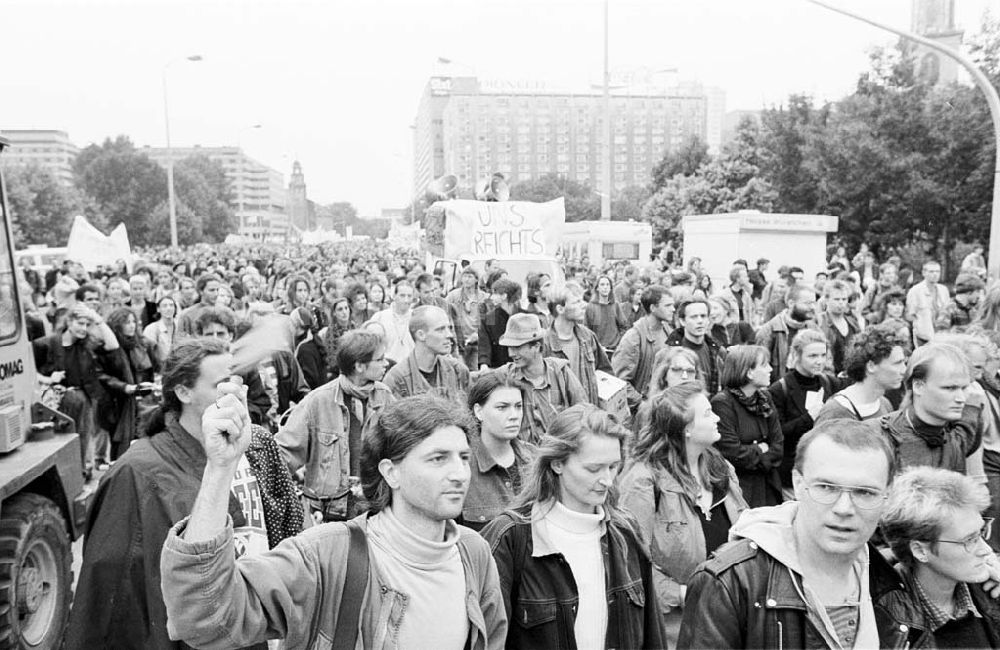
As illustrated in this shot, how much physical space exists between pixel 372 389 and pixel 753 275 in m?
11.8

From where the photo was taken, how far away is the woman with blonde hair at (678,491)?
3.69 meters

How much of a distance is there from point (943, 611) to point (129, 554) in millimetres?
2714

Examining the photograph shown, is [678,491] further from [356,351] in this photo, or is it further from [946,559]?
[356,351]

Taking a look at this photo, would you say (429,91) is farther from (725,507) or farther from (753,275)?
(725,507)

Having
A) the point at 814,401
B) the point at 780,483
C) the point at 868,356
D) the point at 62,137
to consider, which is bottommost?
the point at 780,483

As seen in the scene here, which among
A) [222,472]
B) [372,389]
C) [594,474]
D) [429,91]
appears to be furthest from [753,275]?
[429,91]

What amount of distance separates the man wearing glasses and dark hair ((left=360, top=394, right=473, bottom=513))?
86 centimetres

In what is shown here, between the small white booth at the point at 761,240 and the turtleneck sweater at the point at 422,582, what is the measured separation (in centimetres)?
1926

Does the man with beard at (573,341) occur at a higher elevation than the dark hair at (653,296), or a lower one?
lower

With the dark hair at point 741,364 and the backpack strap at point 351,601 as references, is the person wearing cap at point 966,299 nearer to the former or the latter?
the dark hair at point 741,364

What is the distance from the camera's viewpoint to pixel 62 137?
402 feet

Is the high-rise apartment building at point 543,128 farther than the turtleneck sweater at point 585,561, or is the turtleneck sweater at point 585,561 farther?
the high-rise apartment building at point 543,128

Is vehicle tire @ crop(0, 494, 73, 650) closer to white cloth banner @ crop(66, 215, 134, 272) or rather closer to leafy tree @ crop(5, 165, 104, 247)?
white cloth banner @ crop(66, 215, 134, 272)

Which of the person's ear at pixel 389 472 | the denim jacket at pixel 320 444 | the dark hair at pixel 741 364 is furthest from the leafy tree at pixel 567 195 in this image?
the person's ear at pixel 389 472
